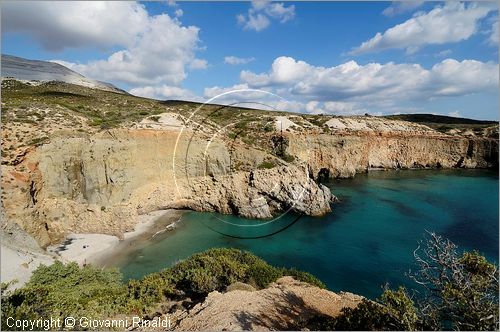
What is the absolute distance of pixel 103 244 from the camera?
2828cm

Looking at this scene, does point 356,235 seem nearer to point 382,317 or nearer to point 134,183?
point 382,317

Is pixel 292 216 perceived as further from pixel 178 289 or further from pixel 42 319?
pixel 42 319

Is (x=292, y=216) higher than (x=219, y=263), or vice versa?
(x=219, y=263)

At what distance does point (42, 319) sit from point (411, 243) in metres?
28.8

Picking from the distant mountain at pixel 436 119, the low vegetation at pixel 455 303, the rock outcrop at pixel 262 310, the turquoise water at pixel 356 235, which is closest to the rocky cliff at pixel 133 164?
the turquoise water at pixel 356 235

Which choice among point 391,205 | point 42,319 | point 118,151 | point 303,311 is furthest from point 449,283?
point 391,205

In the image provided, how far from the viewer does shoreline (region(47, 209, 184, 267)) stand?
25.7m

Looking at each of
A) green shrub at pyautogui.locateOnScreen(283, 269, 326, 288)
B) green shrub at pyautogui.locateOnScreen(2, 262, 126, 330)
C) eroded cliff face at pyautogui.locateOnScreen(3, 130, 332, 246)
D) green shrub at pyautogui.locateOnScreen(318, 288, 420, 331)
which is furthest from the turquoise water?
green shrub at pyautogui.locateOnScreen(318, 288, 420, 331)

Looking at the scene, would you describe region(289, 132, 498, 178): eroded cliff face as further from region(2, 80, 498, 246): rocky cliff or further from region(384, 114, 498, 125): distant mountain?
region(384, 114, 498, 125): distant mountain

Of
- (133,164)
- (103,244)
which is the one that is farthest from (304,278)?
(133,164)

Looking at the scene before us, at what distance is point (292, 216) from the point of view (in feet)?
129

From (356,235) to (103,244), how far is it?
75.9ft

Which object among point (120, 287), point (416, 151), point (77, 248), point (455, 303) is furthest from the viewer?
point (416, 151)

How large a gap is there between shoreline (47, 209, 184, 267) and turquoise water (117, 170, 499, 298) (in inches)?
60.5
